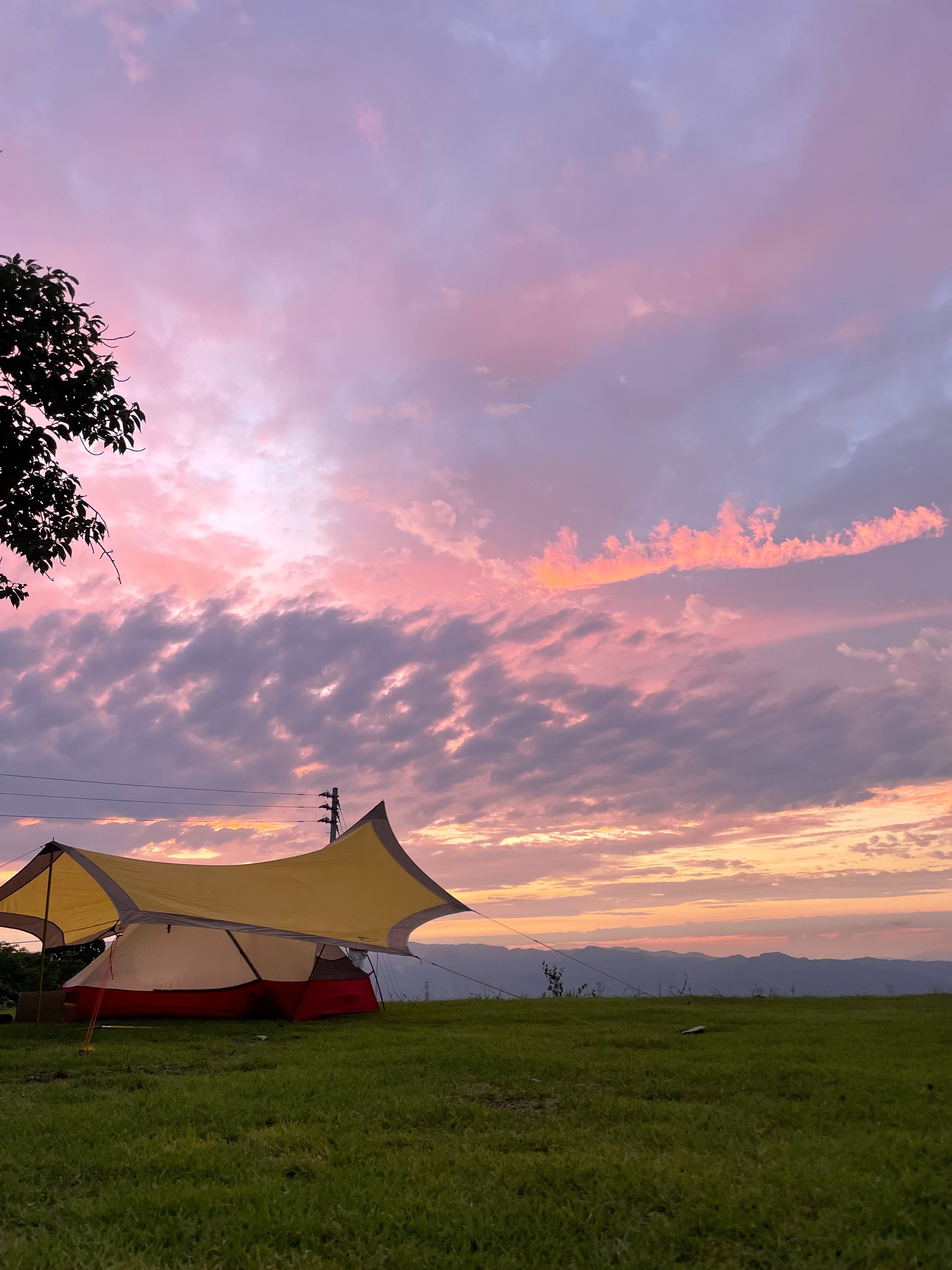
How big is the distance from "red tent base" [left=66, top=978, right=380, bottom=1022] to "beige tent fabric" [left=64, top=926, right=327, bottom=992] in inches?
3.4

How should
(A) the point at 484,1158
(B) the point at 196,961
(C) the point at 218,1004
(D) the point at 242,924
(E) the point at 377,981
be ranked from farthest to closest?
(E) the point at 377,981, (B) the point at 196,961, (C) the point at 218,1004, (D) the point at 242,924, (A) the point at 484,1158

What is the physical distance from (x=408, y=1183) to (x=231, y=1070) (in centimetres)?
466

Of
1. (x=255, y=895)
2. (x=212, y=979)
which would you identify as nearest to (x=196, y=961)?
(x=212, y=979)

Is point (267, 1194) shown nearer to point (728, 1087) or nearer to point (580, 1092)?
point (580, 1092)

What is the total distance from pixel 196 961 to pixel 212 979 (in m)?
0.43

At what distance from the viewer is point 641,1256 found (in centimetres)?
405

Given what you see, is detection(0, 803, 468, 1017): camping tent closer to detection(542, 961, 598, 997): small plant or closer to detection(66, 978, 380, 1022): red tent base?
detection(66, 978, 380, 1022): red tent base

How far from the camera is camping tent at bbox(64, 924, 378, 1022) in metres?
14.2

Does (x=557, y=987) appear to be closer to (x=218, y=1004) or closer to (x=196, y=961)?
(x=218, y=1004)

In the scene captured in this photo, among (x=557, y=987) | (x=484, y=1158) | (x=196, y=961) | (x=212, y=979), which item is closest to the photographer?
(x=484, y=1158)

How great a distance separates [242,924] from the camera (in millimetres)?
12570

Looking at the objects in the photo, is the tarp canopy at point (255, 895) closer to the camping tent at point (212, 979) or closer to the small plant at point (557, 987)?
the camping tent at point (212, 979)

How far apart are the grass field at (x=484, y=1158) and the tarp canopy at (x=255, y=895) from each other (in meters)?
2.70

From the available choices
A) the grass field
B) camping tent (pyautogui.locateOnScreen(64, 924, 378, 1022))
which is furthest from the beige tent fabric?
the grass field
